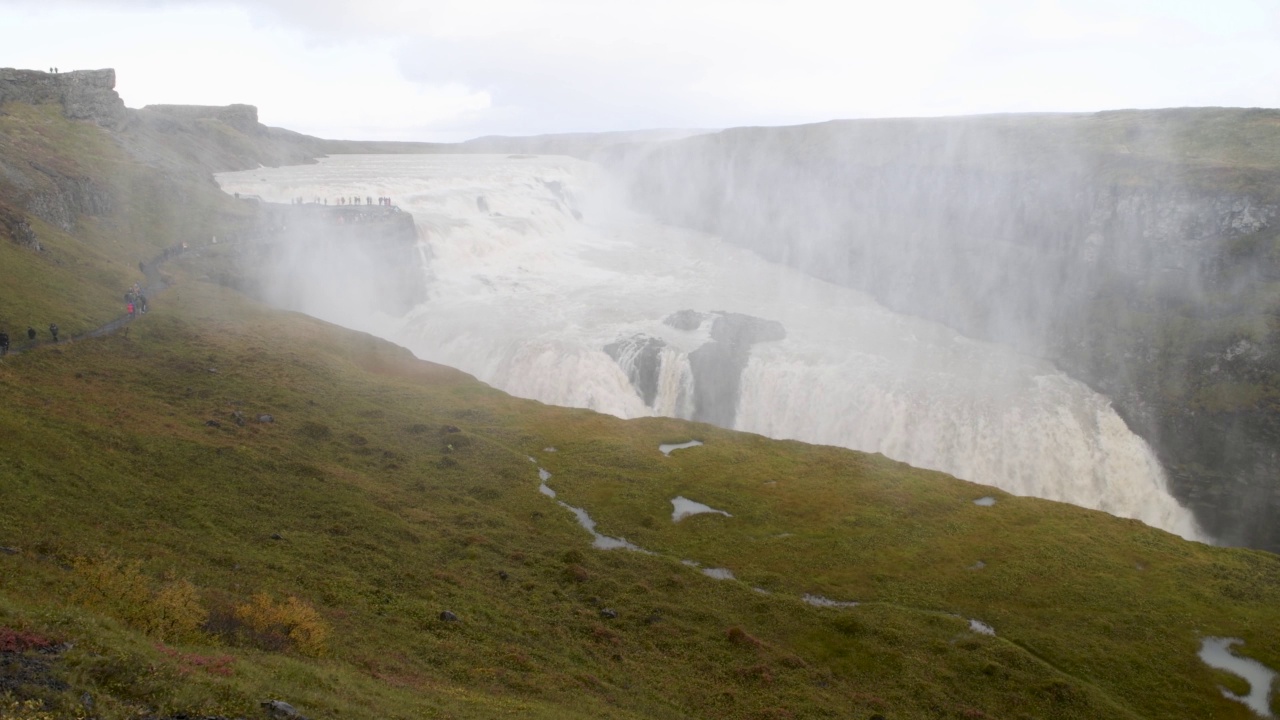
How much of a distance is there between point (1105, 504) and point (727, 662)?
182 feet

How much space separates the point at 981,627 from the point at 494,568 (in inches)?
955

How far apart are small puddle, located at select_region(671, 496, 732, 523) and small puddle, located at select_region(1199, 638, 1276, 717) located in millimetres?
25412

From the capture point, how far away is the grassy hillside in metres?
24.5

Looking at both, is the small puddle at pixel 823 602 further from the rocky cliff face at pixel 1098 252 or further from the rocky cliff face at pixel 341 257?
the rocky cliff face at pixel 341 257

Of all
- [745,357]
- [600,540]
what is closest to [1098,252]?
[745,357]

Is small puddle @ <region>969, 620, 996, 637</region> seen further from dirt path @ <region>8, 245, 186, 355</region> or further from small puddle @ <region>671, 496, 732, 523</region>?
dirt path @ <region>8, 245, 186, 355</region>

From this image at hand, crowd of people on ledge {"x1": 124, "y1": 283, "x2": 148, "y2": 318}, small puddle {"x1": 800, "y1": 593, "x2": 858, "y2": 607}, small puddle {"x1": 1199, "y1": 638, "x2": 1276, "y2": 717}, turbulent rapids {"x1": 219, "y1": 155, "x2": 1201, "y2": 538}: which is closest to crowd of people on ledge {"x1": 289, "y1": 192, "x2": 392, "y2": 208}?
turbulent rapids {"x1": 219, "y1": 155, "x2": 1201, "y2": 538}

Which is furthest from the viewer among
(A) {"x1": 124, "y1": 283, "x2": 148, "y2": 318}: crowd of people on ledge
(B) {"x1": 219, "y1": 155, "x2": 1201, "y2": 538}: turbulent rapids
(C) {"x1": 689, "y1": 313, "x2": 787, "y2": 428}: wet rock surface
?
Result: (C) {"x1": 689, "y1": 313, "x2": 787, "y2": 428}: wet rock surface

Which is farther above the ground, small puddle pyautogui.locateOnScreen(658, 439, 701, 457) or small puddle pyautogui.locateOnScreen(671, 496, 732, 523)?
small puddle pyautogui.locateOnScreen(658, 439, 701, 457)

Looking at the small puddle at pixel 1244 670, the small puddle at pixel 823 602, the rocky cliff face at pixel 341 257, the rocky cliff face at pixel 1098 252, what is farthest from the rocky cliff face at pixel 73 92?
the small puddle at pixel 1244 670

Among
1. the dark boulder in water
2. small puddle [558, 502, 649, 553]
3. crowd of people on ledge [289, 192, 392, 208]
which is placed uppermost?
crowd of people on ledge [289, 192, 392, 208]

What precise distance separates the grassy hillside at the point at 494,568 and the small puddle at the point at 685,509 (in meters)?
0.66

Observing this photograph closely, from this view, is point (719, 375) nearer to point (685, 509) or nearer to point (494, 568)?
point (685, 509)

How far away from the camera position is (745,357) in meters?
89.9
